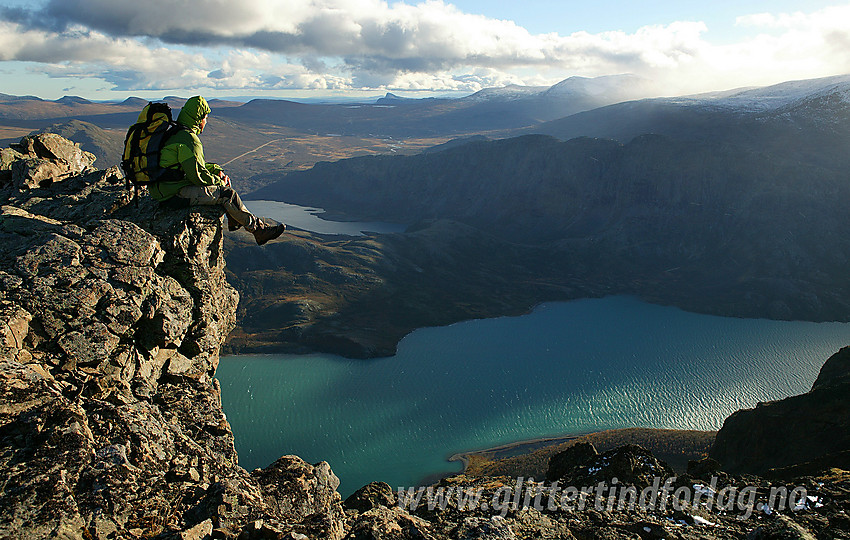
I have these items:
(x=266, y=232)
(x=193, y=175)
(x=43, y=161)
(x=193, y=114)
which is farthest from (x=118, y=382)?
(x=43, y=161)

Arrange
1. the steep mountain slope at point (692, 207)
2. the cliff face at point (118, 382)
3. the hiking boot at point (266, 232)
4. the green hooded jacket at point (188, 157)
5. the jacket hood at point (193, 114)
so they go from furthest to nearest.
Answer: the steep mountain slope at point (692, 207) → the hiking boot at point (266, 232) → the jacket hood at point (193, 114) → the green hooded jacket at point (188, 157) → the cliff face at point (118, 382)

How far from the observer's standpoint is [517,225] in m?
153

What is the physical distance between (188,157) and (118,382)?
4.36 metres

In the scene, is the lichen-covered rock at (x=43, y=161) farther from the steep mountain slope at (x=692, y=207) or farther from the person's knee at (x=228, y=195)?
the steep mountain slope at (x=692, y=207)

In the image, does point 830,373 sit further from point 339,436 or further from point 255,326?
point 255,326

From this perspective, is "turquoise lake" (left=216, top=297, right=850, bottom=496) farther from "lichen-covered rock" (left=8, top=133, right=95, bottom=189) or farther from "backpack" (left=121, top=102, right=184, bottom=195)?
"backpack" (left=121, top=102, right=184, bottom=195)

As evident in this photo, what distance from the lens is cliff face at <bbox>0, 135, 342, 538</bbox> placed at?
5.96 meters

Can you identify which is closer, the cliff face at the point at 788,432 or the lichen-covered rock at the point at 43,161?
the lichen-covered rock at the point at 43,161

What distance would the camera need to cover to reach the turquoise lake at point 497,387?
172ft

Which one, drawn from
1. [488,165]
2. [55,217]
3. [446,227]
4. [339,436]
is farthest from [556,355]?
[488,165]

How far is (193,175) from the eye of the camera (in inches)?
396

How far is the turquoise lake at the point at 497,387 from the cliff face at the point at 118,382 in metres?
40.0

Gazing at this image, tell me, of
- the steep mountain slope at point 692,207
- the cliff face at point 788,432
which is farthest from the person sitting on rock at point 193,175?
the steep mountain slope at point 692,207

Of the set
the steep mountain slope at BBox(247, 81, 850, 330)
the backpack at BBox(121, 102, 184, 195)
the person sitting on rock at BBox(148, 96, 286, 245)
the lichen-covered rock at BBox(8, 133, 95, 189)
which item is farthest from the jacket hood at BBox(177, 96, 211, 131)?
the steep mountain slope at BBox(247, 81, 850, 330)
